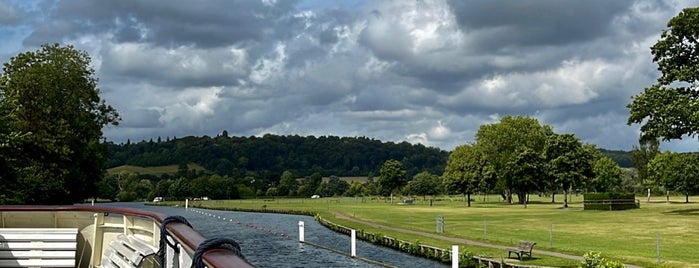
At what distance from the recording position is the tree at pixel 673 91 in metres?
51.7

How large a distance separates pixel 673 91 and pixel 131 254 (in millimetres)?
55515

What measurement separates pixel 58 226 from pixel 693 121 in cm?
4903

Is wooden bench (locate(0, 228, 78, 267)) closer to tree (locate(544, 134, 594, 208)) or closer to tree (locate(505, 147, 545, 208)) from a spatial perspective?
tree (locate(544, 134, 594, 208))

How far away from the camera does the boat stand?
5.89 metres

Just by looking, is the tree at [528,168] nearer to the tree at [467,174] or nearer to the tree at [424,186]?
the tree at [467,174]

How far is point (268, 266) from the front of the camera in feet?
110

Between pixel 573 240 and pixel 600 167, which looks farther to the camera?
pixel 600 167

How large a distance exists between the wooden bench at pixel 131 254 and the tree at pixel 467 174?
89981 mm

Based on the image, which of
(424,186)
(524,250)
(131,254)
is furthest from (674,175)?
(131,254)

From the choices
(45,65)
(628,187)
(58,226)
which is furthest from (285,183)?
(58,226)

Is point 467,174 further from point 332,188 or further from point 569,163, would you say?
point 332,188

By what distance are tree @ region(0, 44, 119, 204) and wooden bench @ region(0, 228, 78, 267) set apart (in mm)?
33752

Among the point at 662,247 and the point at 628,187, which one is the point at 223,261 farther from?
the point at 628,187

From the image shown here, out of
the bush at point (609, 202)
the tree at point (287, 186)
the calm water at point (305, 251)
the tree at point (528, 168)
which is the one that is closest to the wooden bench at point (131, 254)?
the calm water at point (305, 251)
